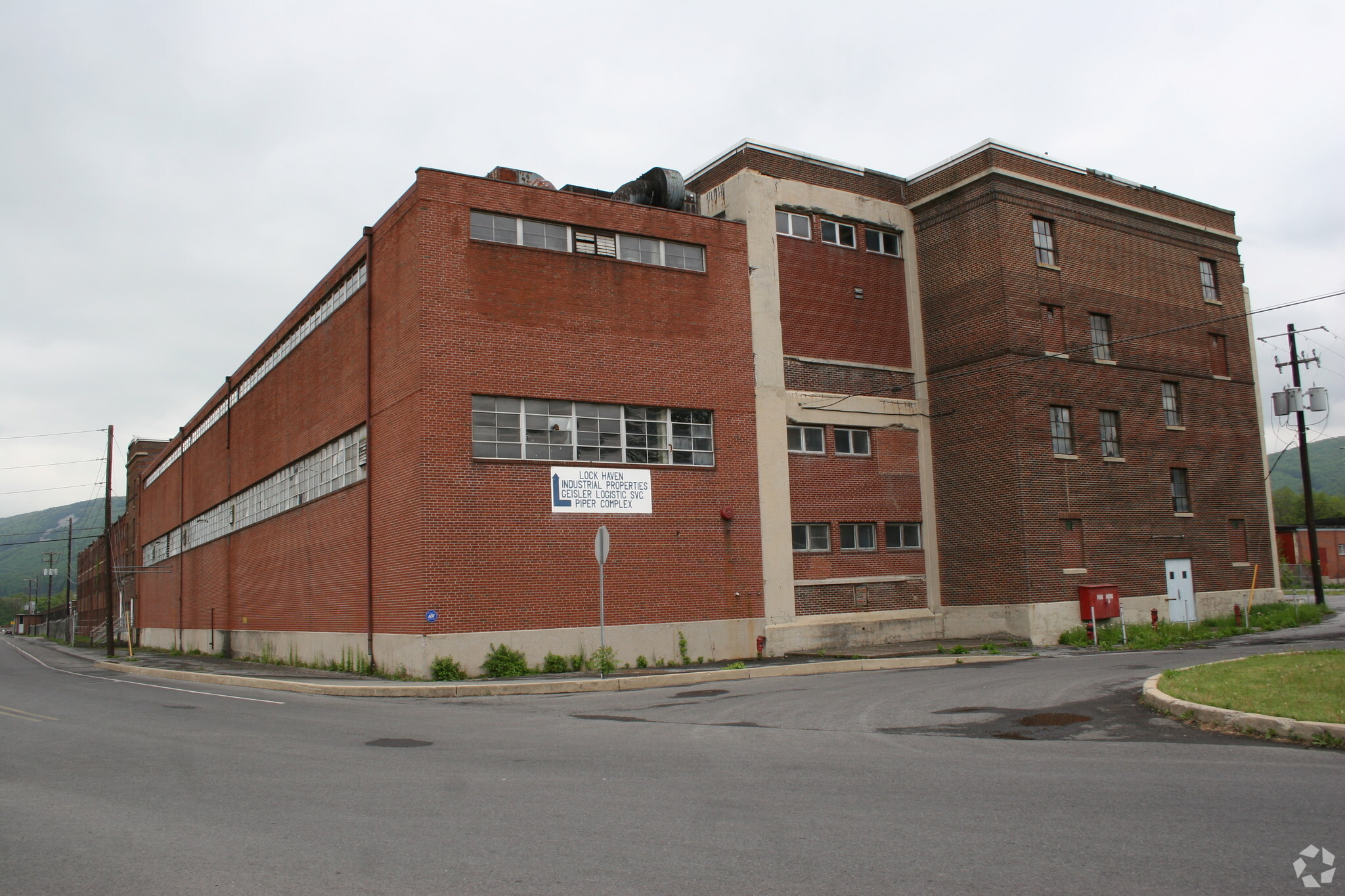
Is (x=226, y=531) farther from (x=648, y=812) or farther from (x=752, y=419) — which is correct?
(x=648, y=812)

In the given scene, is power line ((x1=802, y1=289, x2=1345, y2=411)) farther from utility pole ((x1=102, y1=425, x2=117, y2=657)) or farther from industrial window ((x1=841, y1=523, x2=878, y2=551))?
utility pole ((x1=102, y1=425, x2=117, y2=657))

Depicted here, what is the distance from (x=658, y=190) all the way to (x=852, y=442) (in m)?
8.93

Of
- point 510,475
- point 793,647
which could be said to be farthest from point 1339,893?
point 793,647

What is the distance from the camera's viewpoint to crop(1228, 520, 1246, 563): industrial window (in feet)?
107

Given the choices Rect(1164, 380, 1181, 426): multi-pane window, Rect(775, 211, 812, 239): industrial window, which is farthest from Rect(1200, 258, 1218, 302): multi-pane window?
Rect(775, 211, 812, 239): industrial window

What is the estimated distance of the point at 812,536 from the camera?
26.4 m

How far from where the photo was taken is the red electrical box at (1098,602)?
87.2 feet

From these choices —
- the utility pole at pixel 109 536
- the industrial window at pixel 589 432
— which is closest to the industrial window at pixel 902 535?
the industrial window at pixel 589 432

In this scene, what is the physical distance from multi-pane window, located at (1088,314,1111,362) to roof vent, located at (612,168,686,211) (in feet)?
43.7

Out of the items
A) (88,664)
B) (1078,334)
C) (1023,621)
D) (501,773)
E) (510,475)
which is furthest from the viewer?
(88,664)

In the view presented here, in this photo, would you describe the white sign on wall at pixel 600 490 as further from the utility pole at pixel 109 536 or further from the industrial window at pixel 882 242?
the utility pole at pixel 109 536

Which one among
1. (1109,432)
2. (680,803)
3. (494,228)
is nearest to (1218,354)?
(1109,432)

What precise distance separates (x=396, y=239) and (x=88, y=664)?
2652 centimetres

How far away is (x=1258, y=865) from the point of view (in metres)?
5.65
